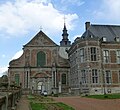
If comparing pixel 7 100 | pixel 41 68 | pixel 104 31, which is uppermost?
pixel 104 31

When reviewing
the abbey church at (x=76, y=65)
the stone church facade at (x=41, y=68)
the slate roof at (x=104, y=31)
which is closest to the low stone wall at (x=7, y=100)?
the abbey church at (x=76, y=65)

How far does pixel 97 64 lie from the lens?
36.8 m

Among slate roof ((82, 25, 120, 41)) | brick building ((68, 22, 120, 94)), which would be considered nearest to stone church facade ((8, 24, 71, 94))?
brick building ((68, 22, 120, 94))

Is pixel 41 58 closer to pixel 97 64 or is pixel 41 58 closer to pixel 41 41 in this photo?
pixel 41 41

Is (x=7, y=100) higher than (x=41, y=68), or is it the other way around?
(x=41, y=68)

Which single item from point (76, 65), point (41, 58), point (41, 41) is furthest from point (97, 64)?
point (41, 41)

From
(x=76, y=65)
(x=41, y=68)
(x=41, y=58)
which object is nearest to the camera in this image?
(x=76, y=65)

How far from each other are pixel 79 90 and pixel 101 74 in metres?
4.60

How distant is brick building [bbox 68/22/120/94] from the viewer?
36250mm

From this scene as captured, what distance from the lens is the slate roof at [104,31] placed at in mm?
40750

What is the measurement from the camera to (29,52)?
155 ft

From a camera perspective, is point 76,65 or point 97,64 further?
point 76,65

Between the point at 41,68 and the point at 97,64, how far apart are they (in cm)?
1388

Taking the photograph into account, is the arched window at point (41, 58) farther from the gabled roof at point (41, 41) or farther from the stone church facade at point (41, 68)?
the gabled roof at point (41, 41)
